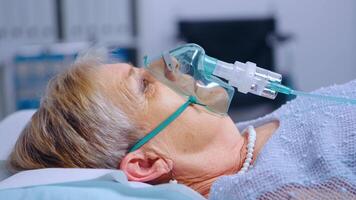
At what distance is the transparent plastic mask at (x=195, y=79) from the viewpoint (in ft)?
4.11

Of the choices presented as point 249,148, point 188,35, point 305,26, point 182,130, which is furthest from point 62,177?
point 305,26

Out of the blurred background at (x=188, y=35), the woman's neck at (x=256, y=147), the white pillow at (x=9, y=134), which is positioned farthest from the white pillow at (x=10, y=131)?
the blurred background at (x=188, y=35)

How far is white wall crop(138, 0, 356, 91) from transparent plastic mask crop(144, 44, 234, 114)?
97.4 inches

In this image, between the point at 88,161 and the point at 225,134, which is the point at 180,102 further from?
the point at 88,161

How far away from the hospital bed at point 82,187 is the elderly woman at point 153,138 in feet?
0.26

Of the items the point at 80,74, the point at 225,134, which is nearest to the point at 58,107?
the point at 80,74

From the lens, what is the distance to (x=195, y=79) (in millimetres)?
1264

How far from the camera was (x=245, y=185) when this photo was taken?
107cm

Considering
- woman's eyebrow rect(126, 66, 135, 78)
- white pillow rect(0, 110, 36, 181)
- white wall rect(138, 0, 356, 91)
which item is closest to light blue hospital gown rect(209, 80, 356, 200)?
woman's eyebrow rect(126, 66, 135, 78)

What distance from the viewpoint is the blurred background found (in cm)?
290

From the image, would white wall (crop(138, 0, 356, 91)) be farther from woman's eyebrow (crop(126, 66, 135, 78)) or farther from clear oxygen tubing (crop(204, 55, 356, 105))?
clear oxygen tubing (crop(204, 55, 356, 105))

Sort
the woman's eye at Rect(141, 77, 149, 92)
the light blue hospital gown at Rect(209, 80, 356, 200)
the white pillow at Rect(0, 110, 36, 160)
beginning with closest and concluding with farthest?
the light blue hospital gown at Rect(209, 80, 356, 200)
the woman's eye at Rect(141, 77, 149, 92)
the white pillow at Rect(0, 110, 36, 160)

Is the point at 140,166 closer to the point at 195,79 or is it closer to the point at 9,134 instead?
the point at 195,79

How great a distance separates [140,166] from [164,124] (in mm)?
117
